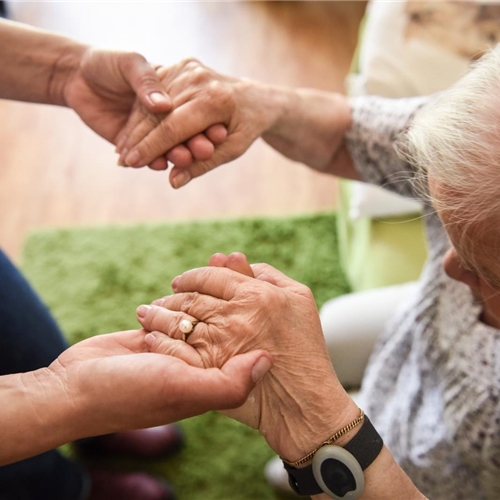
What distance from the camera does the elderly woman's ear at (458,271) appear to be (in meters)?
0.79

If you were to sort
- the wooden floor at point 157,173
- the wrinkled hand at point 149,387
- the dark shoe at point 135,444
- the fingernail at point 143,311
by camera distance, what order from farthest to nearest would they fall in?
the wooden floor at point 157,173, the dark shoe at point 135,444, the fingernail at point 143,311, the wrinkled hand at point 149,387

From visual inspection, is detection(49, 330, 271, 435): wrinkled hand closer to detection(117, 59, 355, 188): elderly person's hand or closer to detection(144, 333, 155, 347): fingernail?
detection(144, 333, 155, 347): fingernail

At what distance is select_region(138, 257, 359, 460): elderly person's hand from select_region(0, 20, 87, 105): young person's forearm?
52 centimetres

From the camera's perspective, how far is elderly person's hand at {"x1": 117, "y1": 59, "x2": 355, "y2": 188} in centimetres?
94

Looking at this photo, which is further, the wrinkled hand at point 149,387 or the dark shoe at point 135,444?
the dark shoe at point 135,444

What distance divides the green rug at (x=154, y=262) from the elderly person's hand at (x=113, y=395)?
105 cm

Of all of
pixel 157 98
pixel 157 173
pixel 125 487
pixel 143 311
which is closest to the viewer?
pixel 143 311

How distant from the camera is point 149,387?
0.63m

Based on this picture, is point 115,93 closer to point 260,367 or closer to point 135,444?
point 260,367

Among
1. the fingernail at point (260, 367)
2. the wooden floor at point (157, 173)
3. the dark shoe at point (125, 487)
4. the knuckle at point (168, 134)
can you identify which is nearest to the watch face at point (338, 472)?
the fingernail at point (260, 367)

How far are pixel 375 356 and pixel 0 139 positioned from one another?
6.73ft

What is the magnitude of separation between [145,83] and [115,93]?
10 centimetres

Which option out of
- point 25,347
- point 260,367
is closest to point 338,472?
point 260,367

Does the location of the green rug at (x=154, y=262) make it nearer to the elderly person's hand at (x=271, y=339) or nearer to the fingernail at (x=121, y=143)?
the fingernail at (x=121, y=143)
